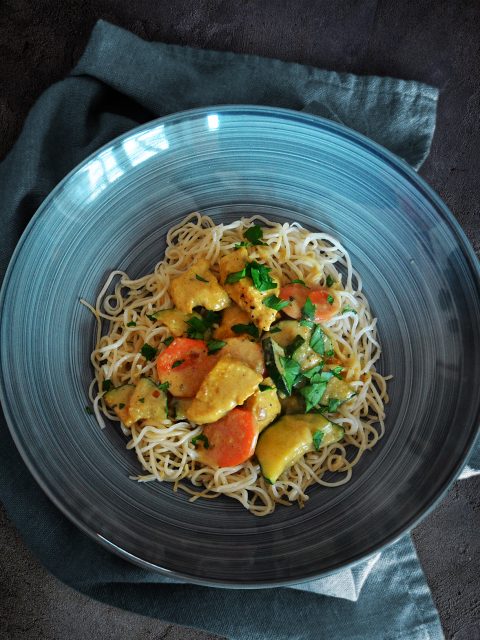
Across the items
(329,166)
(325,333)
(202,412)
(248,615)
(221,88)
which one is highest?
(221,88)

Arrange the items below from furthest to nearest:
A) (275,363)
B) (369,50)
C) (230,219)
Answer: (369,50) → (230,219) → (275,363)

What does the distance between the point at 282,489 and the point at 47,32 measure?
3.96 m

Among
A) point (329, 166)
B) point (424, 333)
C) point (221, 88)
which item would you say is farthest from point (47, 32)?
point (424, 333)

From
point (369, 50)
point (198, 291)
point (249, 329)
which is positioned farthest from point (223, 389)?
point (369, 50)

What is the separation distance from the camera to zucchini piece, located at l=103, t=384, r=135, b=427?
3980 millimetres

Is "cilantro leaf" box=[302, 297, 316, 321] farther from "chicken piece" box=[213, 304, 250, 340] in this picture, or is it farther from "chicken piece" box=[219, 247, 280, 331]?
"chicken piece" box=[213, 304, 250, 340]

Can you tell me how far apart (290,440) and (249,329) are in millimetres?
755

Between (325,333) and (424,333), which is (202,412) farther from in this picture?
(424,333)

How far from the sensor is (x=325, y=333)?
419cm

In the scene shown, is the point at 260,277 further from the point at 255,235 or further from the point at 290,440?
the point at 290,440

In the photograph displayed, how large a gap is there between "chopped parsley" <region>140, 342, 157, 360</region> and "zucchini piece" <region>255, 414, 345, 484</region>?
35.8 inches

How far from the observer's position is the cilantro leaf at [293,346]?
3922mm

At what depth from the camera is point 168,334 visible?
413 centimetres

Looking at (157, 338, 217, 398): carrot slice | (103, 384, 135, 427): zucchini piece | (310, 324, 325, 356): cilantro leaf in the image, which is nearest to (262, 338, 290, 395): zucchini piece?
(310, 324, 325, 356): cilantro leaf
